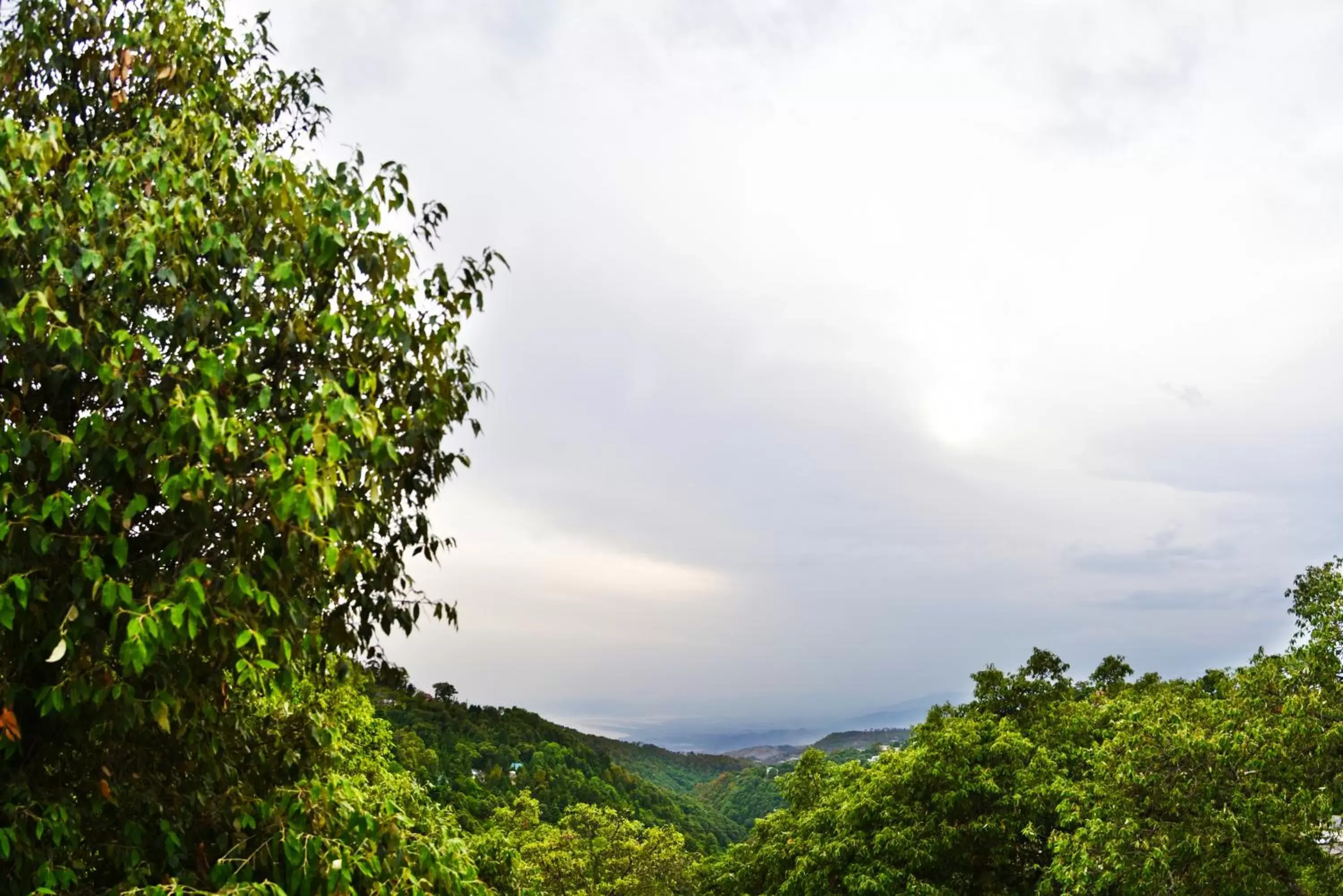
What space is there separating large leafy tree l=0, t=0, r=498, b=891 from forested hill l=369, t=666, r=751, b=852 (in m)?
35.0

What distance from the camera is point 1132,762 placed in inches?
519

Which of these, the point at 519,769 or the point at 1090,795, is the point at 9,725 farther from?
the point at 519,769

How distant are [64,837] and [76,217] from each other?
378 cm

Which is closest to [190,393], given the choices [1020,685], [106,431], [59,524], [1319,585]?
[106,431]

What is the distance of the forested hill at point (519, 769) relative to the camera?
5294cm

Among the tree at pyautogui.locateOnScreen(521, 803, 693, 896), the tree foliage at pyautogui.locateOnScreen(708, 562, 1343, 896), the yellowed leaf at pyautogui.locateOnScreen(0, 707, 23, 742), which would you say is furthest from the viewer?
the tree at pyautogui.locateOnScreen(521, 803, 693, 896)

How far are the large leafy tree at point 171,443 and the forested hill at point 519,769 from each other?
115 ft

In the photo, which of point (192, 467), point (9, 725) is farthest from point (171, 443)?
point (9, 725)

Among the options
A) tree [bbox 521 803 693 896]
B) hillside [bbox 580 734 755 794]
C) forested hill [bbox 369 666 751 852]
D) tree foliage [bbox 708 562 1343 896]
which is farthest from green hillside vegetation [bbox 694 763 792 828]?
tree foliage [bbox 708 562 1343 896]

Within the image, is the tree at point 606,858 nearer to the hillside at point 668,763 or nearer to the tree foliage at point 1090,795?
the tree foliage at point 1090,795

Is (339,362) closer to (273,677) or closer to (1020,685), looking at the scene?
(273,677)

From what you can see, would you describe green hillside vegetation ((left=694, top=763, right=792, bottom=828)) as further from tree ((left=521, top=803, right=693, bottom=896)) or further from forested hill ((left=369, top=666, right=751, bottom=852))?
tree ((left=521, top=803, right=693, bottom=896))

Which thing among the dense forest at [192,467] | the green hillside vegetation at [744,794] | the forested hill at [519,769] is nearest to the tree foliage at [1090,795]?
the dense forest at [192,467]

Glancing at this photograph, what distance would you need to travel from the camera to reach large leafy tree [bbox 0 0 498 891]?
4473 millimetres
